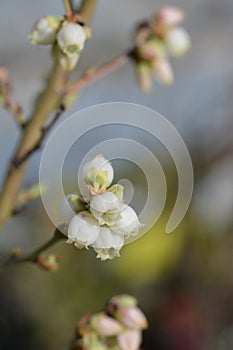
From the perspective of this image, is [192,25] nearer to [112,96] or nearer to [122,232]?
[112,96]

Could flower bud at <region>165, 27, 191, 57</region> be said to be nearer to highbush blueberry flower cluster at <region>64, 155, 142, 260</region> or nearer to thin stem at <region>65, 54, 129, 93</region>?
thin stem at <region>65, 54, 129, 93</region>

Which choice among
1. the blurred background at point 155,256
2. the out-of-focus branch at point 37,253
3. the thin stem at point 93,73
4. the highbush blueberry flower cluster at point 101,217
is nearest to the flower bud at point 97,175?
the highbush blueberry flower cluster at point 101,217

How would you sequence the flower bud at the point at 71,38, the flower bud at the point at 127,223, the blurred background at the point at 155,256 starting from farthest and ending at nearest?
the blurred background at the point at 155,256 < the flower bud at the point at 71,38 < the flower bud at the point at 127,223

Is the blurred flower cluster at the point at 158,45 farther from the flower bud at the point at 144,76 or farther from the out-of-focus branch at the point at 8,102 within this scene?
the out-of-focus branch at the point at 8,102

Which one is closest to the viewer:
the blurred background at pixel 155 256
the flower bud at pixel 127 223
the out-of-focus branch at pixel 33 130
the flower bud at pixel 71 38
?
the flower bud at pixel 127 223

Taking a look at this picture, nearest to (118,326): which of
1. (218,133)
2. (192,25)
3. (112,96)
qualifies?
(112,96)

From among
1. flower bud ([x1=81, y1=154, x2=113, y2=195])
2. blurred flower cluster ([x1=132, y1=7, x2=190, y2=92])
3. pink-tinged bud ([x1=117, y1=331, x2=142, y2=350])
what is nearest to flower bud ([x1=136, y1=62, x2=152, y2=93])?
blurred flower cluster ([x1=132, y1=7, x2=190, y2=92])

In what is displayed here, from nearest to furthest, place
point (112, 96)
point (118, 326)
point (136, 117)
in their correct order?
1. point (118, 326)
2. point (136, 117)
3. point (112, 96)

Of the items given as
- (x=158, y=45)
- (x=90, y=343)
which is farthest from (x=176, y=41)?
(x=90, y=343)
